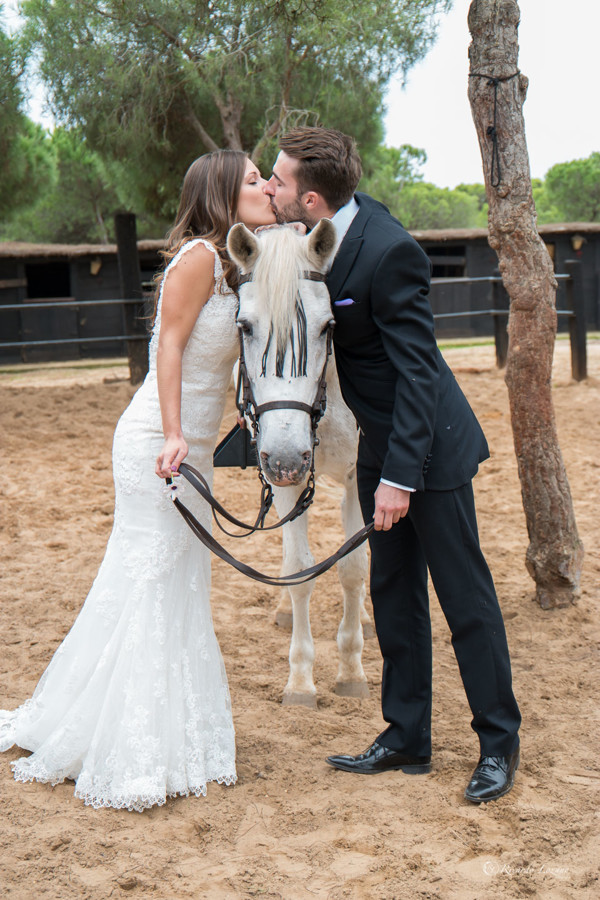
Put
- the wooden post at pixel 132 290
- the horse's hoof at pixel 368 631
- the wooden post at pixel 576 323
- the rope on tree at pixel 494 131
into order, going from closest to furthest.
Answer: the rope on tree at pixel 494 131, the horse's hoof at pixel 368 631, the wooden post at pixel 576 323, the wooden post at pixel 132 290

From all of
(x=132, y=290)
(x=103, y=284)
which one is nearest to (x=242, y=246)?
(x=132, y=290)

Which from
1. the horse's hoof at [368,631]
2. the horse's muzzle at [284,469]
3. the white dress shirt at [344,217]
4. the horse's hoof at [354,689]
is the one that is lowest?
the horse's hoof at [368,631]

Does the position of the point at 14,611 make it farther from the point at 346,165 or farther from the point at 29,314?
the point at 29,314

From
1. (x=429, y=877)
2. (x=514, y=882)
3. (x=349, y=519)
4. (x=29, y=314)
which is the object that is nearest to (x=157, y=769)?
(x=429, y=877)

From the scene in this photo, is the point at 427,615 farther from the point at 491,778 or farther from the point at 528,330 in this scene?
the point at 528,330

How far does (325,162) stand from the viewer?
236 cm

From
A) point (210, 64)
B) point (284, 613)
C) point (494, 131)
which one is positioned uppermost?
point (210, 64)

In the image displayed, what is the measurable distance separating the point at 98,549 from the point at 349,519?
220 centimetres

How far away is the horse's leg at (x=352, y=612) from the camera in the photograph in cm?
335

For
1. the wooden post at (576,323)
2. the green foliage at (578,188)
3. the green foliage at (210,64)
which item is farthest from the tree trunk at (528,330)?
the green foliage at (578,188)

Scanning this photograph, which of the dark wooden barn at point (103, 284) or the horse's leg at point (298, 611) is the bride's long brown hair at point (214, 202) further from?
the dark wooden barn at point (103, 284)

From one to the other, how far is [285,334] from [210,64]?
636cm

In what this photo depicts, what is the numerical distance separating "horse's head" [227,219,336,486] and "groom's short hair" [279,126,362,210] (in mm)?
174

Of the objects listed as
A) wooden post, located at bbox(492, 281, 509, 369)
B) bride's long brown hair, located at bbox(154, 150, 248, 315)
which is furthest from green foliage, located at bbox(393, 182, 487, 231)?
bride's long brown hair, located at bbox(154, 150, 248, 315)
